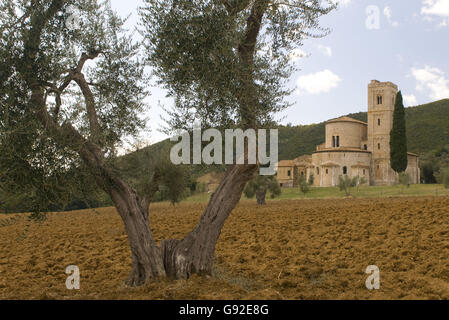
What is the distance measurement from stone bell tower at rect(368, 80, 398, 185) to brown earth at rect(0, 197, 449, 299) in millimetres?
49934

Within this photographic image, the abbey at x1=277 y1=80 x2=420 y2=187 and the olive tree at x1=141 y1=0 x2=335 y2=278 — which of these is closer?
the olive tree at x1=141 y1=0 x2=335 y2=278

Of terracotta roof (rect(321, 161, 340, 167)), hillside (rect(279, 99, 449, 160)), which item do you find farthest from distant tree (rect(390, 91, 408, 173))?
hillside (rect(279, 99, 449, 160))

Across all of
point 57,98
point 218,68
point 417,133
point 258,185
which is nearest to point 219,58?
point 218,68

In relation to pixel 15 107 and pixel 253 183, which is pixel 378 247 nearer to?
pixel 15 107

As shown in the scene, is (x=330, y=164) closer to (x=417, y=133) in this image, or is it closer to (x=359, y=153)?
(x=359, y=153)

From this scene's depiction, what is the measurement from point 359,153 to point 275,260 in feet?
188

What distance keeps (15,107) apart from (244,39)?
435 centimetres

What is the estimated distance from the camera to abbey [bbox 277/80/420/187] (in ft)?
210

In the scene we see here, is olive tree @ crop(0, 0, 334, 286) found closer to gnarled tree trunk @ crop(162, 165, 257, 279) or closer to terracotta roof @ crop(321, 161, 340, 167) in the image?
gnarled tree trunk @ crop(162, 165, 257, 279)

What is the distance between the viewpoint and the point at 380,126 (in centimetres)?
7144

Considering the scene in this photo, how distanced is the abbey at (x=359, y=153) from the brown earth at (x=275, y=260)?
143ft

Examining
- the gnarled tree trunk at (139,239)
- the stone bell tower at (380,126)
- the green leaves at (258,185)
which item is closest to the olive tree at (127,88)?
the gnarled tree trunk at (139,239)

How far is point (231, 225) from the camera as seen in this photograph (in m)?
20.3

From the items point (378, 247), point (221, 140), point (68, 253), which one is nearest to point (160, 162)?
point (68, 253)
